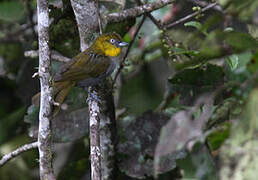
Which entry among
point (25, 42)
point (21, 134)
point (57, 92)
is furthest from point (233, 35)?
point (25, 42)

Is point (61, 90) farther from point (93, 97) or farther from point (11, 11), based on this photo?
point (11, 11)

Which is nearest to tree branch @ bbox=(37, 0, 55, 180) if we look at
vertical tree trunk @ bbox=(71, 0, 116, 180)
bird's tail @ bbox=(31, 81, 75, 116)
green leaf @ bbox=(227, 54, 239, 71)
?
vertical tree trunk @ bbox=(71, 0, 116, 180)

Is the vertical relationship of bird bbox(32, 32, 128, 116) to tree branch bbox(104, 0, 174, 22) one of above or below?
below

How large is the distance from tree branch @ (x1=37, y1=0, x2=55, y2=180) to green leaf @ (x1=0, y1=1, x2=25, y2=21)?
1.43 metres

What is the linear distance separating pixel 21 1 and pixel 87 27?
5.66 ft

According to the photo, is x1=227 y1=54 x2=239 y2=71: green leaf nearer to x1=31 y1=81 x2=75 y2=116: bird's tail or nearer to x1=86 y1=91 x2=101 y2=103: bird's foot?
x1=86 y1=91 x2=101 y2=103: bird's foot

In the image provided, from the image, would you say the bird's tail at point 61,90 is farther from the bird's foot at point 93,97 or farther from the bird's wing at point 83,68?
the bird's foot at point 93,97

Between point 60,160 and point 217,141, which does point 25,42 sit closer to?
point 60,160

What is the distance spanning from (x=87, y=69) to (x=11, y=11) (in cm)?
115

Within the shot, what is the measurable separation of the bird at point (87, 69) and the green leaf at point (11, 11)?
100 centimetres

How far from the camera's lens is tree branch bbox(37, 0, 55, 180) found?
88.8 inches

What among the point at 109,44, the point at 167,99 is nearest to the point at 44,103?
the point at 109,44

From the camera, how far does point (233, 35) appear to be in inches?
60.3

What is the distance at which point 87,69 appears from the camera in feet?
11.5
